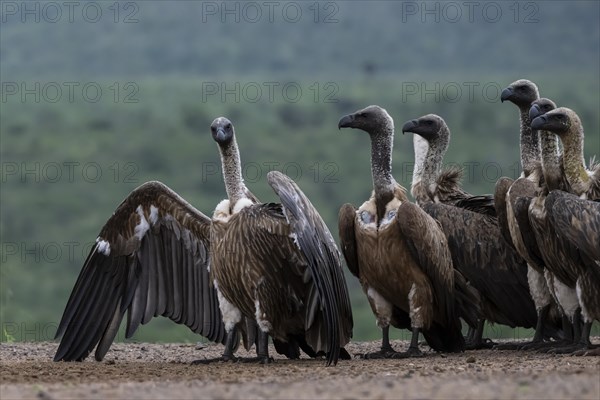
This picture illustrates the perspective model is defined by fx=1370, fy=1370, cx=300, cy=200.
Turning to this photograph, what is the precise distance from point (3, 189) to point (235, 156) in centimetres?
2765

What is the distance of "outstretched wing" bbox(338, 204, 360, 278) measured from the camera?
12008 mm

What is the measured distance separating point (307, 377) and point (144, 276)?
Result: 402cm

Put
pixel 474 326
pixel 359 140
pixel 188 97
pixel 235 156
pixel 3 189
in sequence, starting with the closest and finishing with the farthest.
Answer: pixel 235 156
pixel 474 326
pixel 3 189
pixel 359 140
pixel 188 97

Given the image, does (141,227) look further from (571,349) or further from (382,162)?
(571,349)

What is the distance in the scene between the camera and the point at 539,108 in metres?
12.4

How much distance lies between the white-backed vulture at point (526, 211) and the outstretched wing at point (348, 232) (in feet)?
4.46

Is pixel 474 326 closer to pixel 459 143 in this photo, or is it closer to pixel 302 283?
pixel 302 283

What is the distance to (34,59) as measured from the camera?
45250 millimetres

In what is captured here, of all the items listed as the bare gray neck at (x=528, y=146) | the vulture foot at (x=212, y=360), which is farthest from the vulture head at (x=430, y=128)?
the vulture foot at (x=212, y=360)

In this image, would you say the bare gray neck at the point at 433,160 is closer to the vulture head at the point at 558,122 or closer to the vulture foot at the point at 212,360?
the vulture head at the point at 558,122

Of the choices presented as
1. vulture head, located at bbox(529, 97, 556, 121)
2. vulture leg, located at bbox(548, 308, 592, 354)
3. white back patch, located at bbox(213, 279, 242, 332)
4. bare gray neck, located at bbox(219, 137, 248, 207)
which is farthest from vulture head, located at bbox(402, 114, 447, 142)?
white back patch, located at bbox(213, 279, 242, 332)

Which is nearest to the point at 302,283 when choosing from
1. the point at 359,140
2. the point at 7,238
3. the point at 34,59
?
the point at 7,238

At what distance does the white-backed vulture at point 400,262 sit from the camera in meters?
11.6

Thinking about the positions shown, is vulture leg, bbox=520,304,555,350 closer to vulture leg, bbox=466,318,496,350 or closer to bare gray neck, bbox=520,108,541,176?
vulture leg, bbox=466,318,496,350
